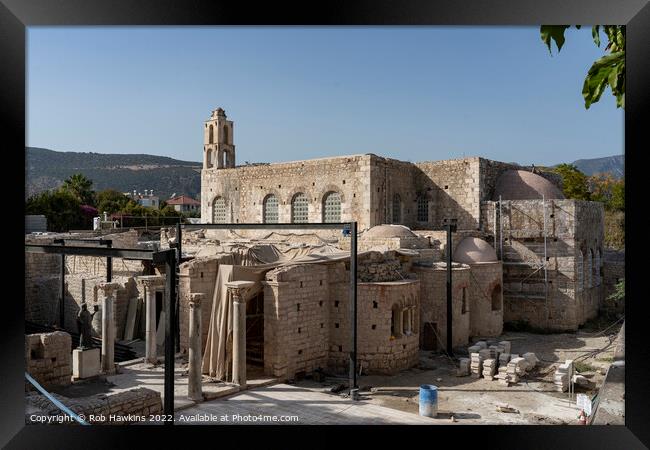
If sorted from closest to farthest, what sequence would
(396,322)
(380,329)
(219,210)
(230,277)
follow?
(230,277)
(380,329)
(396,322)
(219,210)

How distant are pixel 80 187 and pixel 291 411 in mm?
45630

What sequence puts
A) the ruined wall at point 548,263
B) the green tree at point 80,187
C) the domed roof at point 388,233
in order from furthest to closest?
the green tree at point 80,187 → the ruined wall at point 548,263 → the domed roof at point 388,233

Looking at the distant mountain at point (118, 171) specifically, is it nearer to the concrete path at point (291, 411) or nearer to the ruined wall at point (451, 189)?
the ruined wall at point (451, 189)

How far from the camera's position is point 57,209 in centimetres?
3959

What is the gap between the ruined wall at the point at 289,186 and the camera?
21703mm

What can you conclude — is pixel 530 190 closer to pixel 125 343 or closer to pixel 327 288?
pixel 327 288

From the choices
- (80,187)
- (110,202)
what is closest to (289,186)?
(110,202)

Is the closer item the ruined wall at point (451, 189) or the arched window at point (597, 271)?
the arched window at point (597, 271)

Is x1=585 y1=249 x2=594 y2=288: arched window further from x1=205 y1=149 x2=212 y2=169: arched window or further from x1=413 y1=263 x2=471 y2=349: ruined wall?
x1=205 y1=149 x2=212 y2=169: arched window

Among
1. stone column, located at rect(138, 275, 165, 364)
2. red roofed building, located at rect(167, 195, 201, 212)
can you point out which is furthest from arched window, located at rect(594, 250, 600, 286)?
red roofed building, located at rect(167, 195, 201, 212)

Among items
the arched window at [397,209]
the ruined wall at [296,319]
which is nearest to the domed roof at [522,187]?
the arched window at [397,209]

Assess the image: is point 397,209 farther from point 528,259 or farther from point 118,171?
point 118,171

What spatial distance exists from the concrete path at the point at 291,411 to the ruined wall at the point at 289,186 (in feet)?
39.6
